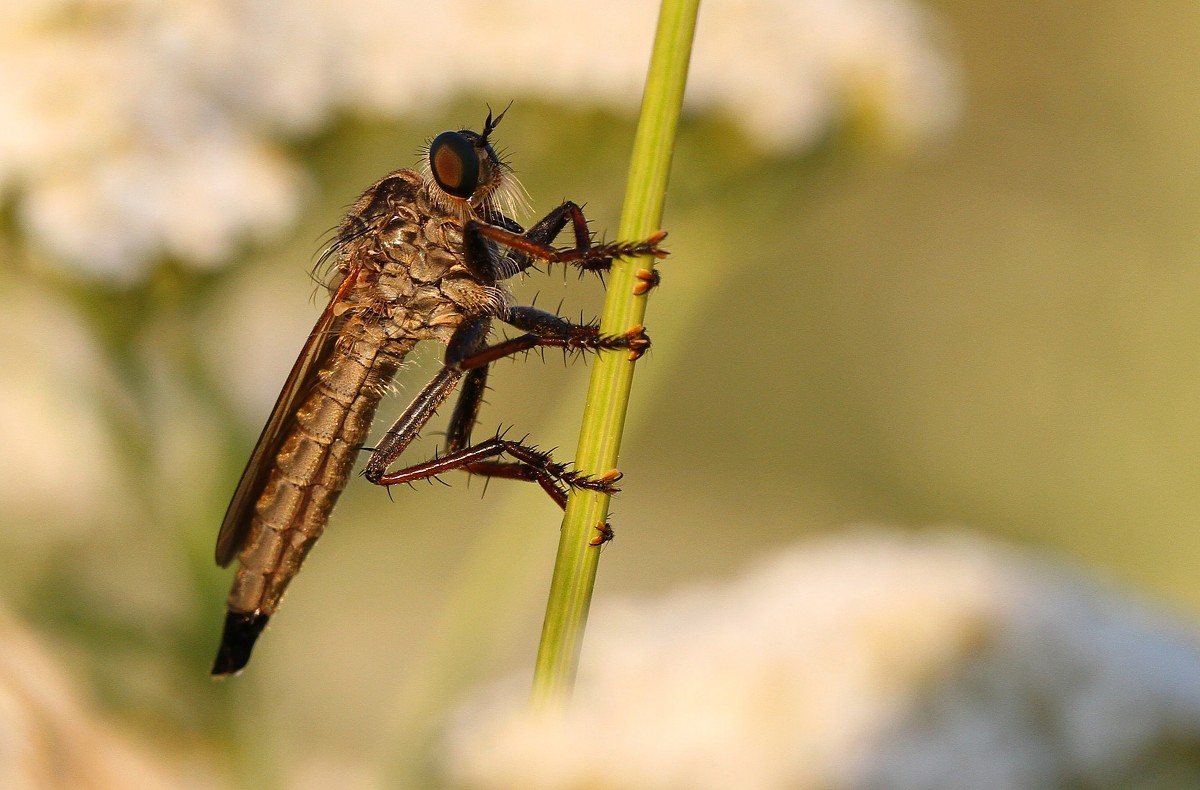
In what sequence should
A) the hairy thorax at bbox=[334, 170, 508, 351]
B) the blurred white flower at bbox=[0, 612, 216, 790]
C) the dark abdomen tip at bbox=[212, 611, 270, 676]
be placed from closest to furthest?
the blurred white flower at bbox=[0, 612, 216, 790] → the dark abdomen tip at bbox=[212, 611, 270, 676] → the hairy thorax at bbox=[334, 170, 508, 351]

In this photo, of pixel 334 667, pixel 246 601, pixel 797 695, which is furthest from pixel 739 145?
pixel 334 667

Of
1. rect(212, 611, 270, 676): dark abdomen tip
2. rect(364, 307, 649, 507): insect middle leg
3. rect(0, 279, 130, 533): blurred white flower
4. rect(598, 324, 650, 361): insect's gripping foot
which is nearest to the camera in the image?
rect(598, 324, 650, 361): insect's gripping foot

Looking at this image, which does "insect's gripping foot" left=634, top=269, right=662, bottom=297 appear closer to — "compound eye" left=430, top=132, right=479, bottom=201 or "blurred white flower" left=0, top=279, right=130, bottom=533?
"compound eye" left=430, top=132, right=479, bottom=201

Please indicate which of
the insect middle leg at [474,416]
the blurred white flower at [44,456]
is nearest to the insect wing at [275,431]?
the insect middle leg at [474,416]

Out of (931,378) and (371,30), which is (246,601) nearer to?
(371,30)

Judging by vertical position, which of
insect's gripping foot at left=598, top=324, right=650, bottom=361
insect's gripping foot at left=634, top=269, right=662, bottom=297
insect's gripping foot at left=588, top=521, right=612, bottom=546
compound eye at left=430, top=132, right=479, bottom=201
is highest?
compound eye at left=430, top=132, right=479, bottom=201

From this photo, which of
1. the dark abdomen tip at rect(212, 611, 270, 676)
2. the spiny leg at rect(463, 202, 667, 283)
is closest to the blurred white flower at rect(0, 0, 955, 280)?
the spiny leg at rect(463, 202, 667, 283)
